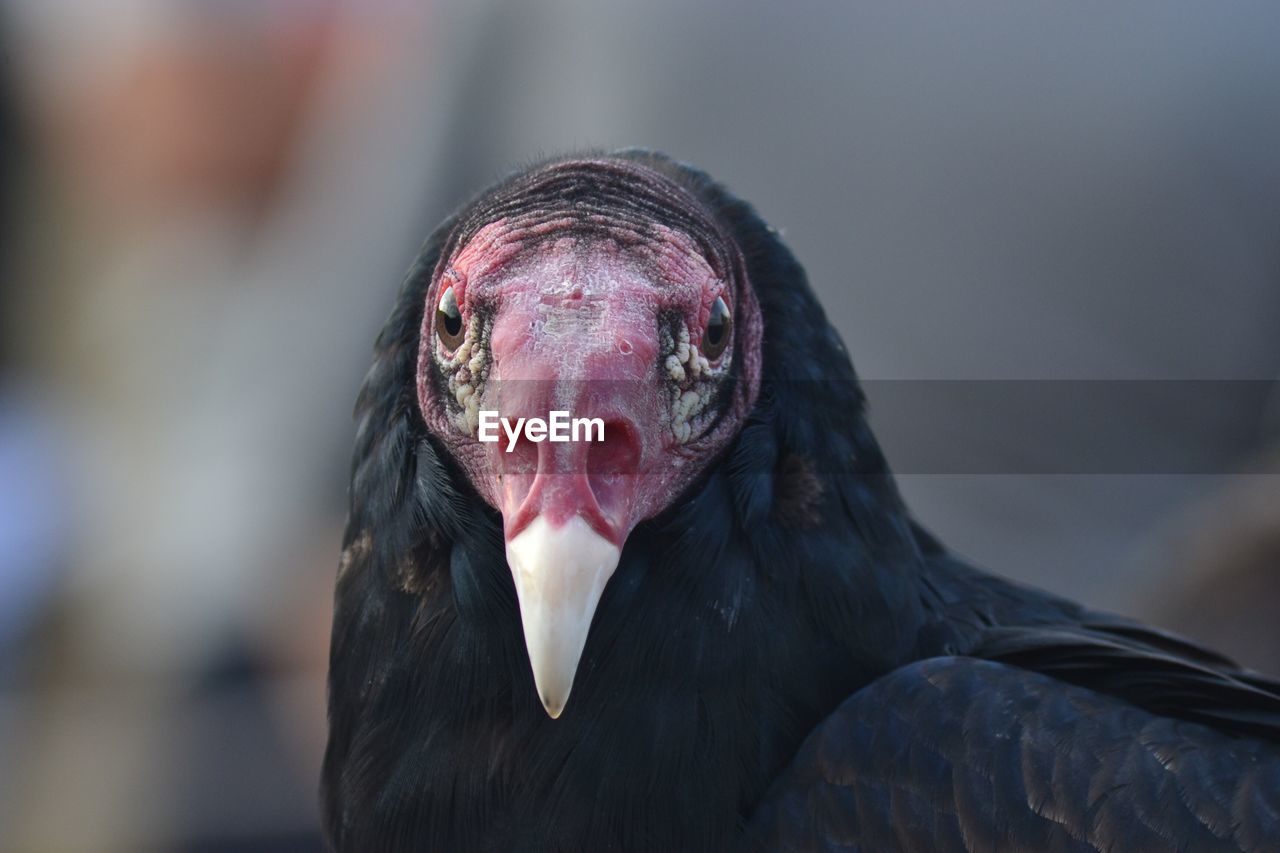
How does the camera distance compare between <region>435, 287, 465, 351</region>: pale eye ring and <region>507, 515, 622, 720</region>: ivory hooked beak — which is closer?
<region>507, 515, 622, 720</region>: ivory hooked beak

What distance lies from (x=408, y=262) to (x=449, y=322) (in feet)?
11.2

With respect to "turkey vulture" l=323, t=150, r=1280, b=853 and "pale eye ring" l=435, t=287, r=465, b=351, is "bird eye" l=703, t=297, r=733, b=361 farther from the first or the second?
"pale eye ring" l=435, t=287, r=465, b=351

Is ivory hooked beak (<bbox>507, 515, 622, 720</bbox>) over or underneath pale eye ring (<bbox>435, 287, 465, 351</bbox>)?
underneath

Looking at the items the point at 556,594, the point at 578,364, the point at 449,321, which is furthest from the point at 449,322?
the point at 556,594

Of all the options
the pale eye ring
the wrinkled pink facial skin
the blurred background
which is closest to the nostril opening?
the wrinkled pink facial skin

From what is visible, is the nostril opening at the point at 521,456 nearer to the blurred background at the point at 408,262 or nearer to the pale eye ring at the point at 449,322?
the pale eye ring at the point at 449,322

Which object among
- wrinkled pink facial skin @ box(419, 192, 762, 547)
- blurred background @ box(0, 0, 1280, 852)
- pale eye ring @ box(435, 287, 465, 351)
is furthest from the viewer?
blurred background @ box(0, 0, 1280, 852)

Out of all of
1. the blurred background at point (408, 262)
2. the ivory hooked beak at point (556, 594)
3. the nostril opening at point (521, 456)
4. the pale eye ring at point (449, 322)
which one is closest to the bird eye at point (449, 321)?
the pale eye ring at point (449, 322)

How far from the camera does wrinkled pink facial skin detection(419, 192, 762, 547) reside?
4.76 ft

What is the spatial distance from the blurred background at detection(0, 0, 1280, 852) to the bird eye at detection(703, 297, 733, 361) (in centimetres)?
298

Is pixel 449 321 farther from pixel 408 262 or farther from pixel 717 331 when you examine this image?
pixel 408 262

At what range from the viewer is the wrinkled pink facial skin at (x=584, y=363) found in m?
1.45

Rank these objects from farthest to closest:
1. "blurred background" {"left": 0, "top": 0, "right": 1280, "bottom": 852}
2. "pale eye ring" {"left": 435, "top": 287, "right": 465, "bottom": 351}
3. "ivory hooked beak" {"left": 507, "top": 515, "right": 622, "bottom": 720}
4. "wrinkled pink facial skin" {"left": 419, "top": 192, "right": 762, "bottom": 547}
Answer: "blurred background" {"left": 0, "top": 0, "right": 1280, "bottom": 852} < "pale eye ring" {"left": 435, "top": 287, "right": 465, "bottom": 351} < "wrinkled pink facial skin" {"left": 419, "top": 192, "right": 762, "bottom": 547} < "ivory hooked beak" {"left": 507, "top": 515, "right": 622, "bottom": 720}

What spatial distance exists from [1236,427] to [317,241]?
154 inches
